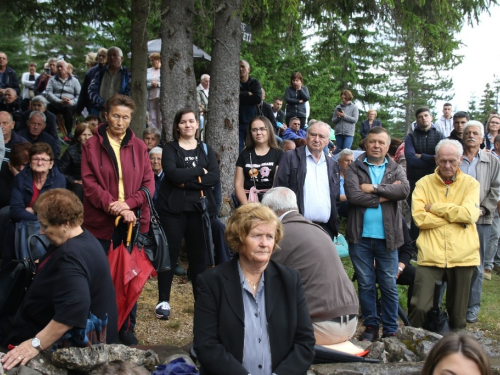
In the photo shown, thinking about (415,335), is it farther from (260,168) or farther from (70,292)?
(70,292)

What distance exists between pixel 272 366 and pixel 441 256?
2974 millimetres

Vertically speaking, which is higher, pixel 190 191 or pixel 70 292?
pixel 190 191

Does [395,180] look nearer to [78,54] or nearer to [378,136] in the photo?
[378,136]

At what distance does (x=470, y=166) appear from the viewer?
7277 mm

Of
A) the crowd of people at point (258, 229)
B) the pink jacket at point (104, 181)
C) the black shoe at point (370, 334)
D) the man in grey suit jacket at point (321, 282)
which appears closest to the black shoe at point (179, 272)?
the crowd of people at point (258, 229)

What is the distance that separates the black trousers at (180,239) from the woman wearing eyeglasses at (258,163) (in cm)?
66

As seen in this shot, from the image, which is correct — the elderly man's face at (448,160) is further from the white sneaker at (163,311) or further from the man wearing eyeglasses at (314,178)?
the white sneaker at (163,311)

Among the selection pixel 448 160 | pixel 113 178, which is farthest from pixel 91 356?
pixel 448 160

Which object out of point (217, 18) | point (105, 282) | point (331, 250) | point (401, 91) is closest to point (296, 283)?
point (331, 250)

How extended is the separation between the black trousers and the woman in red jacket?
0.48 m

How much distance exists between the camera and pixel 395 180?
245 inches

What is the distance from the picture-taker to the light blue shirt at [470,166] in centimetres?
724

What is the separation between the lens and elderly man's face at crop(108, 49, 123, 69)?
10047 mm

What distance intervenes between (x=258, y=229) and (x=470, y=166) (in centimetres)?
427
